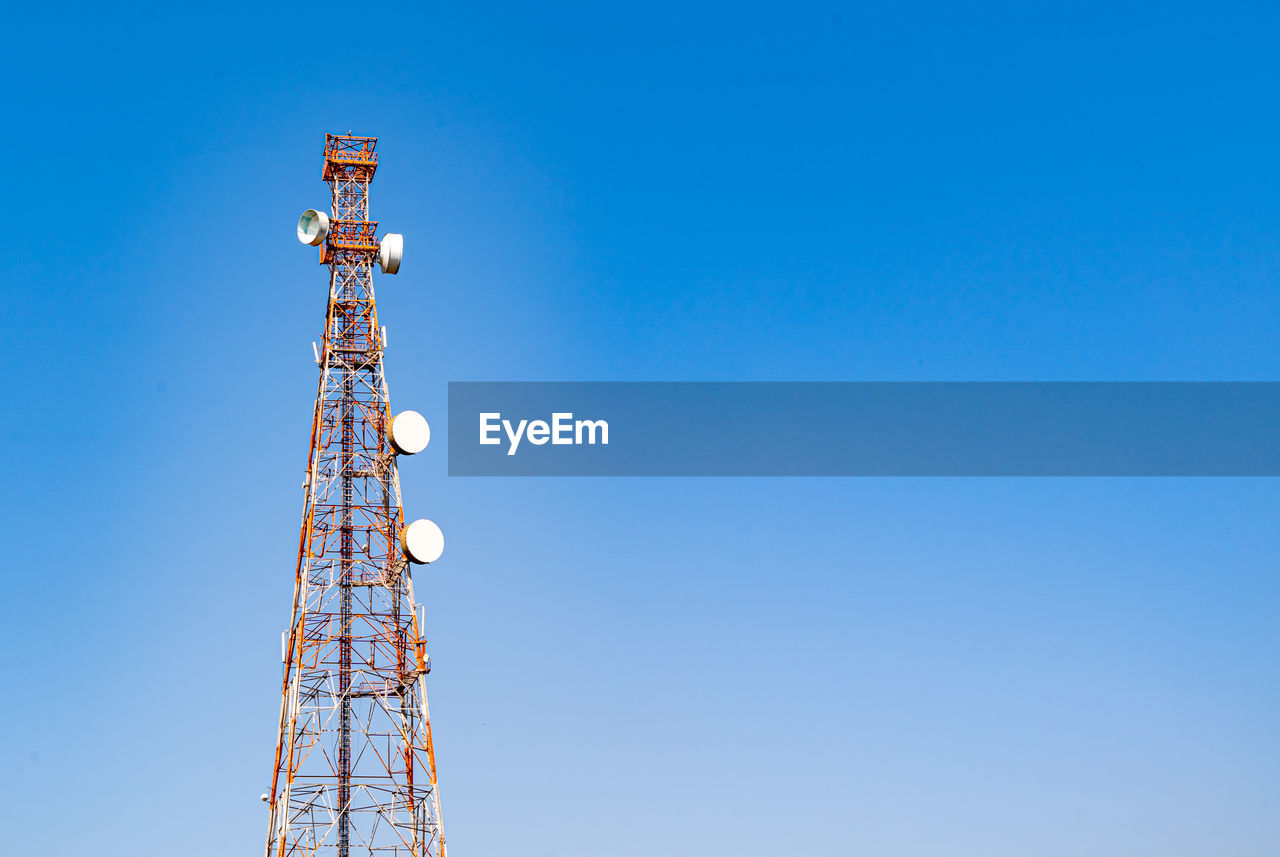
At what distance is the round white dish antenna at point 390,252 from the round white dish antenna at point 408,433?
707cm

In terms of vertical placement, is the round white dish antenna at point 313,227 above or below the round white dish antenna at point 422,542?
above

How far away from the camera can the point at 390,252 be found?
78688 millimetres

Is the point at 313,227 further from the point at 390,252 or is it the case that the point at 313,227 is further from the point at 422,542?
the point at 422,542

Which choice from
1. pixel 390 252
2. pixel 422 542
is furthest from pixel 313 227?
pixel 422 542

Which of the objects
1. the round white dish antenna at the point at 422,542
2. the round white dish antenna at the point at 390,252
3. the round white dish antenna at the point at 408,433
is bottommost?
the round white dish antenna at the point at 422,542

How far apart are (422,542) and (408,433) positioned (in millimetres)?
5118

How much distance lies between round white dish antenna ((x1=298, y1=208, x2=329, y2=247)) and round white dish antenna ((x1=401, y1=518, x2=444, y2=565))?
14158 mm

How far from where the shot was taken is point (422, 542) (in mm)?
75500

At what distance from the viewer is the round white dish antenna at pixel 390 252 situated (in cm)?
7869

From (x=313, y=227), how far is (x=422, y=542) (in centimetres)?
1568

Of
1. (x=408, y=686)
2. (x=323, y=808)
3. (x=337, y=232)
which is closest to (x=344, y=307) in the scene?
(x=337, y=232)

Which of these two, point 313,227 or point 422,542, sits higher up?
point 313,227

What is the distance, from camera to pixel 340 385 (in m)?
78.8

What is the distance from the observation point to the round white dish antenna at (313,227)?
7838 centimetres
